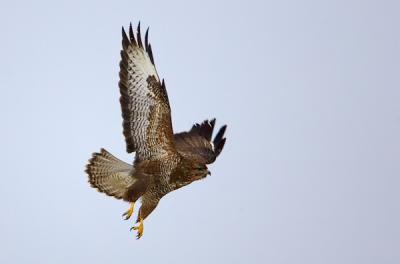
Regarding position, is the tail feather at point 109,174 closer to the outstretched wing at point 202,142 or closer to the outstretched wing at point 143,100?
the outstretched wing at point 143,100

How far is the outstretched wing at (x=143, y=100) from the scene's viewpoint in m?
10.0

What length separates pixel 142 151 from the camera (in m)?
10.4

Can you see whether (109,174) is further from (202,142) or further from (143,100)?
(202,142)

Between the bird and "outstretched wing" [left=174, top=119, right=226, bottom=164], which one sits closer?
the bird

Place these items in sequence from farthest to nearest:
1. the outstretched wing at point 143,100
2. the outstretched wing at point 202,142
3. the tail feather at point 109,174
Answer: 1. the outstretched wing at point 202,142
2. the tail feather at point 109,174
3. the outstretched wing at point 143,100

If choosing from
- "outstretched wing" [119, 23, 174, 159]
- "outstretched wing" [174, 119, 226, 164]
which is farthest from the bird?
"outstretched wing" [174, 119, 226, 164]

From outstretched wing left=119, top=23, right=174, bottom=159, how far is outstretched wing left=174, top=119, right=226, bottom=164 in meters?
1.43

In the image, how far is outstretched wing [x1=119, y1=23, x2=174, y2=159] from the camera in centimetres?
1002

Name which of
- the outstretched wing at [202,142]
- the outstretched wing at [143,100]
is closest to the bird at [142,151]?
the outstretched wing at [143,100]

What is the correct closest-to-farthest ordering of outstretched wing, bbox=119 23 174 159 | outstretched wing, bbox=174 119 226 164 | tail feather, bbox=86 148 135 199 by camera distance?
1. outstretched wing, bbox=119 23 174 159
2. tail feather, bbox=86 148 135 199
3. outstretched wing, bbox=174 119 226 164

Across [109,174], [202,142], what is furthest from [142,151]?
[202,142]

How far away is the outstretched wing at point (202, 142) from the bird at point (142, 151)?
996 mm

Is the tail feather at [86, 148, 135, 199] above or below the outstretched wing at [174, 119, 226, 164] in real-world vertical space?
below

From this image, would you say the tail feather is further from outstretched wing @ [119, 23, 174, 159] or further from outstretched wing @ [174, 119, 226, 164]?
outstretched wing @ [174, 119, 226, 164]
